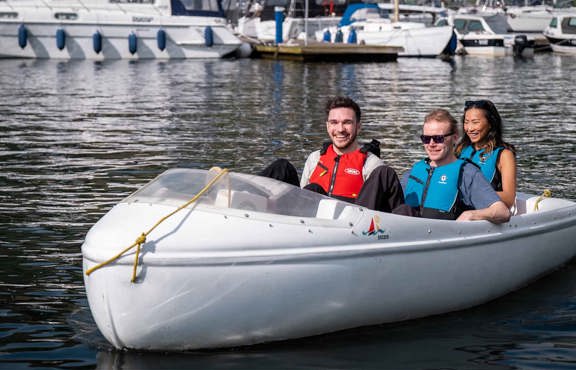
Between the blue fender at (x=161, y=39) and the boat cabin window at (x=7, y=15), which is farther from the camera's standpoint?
the blue fender at (x=161, y=39)

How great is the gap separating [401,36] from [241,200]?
4389cm

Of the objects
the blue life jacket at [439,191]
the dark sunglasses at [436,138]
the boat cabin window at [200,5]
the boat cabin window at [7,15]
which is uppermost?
the boat cabin window at [200,5]

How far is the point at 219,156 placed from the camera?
52.4 feet

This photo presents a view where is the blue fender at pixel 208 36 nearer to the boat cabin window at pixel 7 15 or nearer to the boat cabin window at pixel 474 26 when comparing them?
the boat cabin window at pixel 7 15

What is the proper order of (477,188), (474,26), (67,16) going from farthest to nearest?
(474,26) → (67,16) → (477,188)

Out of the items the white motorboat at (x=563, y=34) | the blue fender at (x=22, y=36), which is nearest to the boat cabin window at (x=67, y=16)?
the blue fender at (x=22, y=36)

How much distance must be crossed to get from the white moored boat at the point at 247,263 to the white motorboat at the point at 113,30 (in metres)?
38.6

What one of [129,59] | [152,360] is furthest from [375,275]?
[129,59]

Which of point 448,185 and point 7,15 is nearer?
point 448,185

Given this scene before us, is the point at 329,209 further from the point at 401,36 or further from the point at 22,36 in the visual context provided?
the point at 401,36

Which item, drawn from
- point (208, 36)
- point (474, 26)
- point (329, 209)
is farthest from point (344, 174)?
point (474, 26)

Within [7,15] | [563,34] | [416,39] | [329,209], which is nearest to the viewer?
[329,209]

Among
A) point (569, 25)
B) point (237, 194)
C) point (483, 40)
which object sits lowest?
point (483, 40)

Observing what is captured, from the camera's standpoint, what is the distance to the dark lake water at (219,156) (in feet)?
22.7
